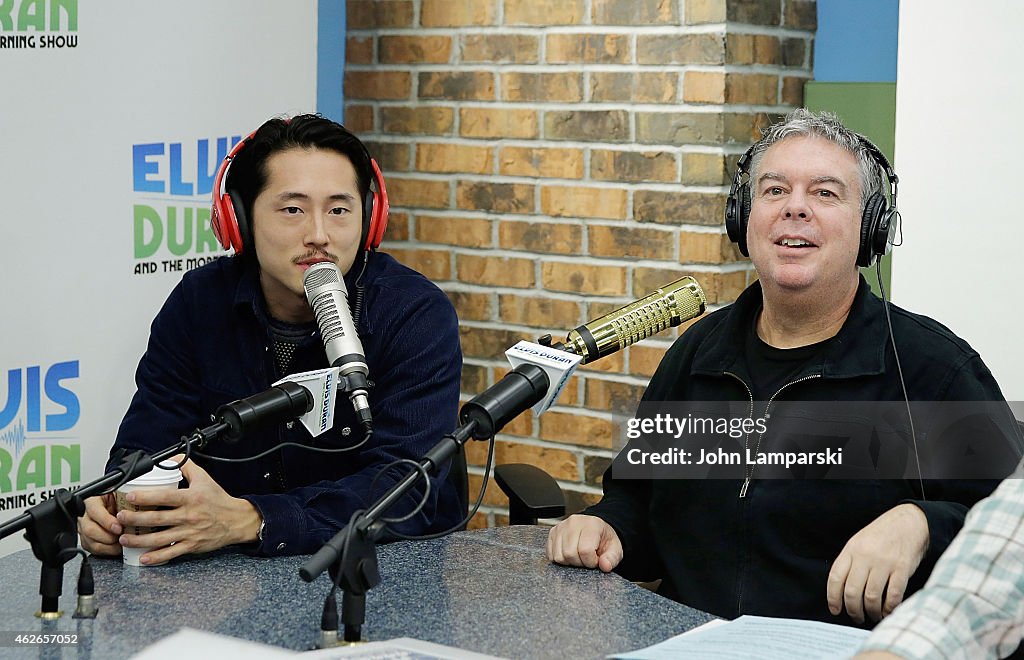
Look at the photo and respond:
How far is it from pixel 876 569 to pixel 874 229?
57cm

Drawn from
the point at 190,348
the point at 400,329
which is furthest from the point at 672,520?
the point at 190,348

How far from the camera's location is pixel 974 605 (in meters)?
1.03

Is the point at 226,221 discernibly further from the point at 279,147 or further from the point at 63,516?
the point at 63,516

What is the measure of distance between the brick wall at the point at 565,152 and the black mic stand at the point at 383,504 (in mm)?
1431

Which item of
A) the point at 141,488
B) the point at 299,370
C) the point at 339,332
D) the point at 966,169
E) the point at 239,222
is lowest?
the point at 141,488

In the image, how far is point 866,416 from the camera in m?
1.81

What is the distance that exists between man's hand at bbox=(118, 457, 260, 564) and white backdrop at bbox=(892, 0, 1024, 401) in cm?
131

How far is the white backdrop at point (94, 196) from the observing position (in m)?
2.33

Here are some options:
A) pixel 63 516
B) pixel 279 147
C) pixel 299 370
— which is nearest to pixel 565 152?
pixel 279 147

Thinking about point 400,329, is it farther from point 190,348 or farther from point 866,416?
point 866,416

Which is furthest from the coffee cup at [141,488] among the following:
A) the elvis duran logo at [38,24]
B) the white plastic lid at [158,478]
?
the elvis duran logo at [38,24]

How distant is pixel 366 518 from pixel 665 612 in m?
0.44

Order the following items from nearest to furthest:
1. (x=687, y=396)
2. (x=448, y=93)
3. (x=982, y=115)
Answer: (x=687, y=396) → (x=982, y=115) → (x=448, y=93)

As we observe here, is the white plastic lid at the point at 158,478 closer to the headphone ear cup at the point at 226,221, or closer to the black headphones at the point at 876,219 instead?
the headphone ear cup at the point at 226,221
